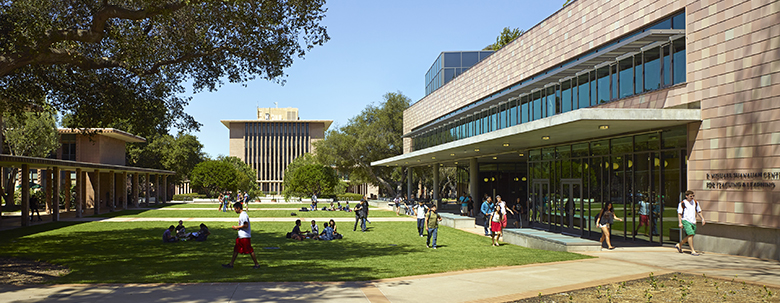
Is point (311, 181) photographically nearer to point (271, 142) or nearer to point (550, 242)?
point (550, 242)

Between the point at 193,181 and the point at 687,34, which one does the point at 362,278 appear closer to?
the point at 687,34

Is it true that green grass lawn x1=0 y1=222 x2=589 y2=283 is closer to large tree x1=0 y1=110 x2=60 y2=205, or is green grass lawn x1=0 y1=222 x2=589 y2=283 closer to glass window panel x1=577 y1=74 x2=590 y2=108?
glass window panel x1=577 y1=74 x2=590 y2=108

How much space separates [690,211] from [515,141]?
7713mm

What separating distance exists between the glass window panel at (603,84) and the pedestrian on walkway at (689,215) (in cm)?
614

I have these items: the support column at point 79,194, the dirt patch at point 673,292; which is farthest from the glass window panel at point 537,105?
the support column at point 79,194

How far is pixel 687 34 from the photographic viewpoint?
15.6 meters

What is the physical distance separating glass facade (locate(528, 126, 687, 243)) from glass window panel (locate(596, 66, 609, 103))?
72.7 inches

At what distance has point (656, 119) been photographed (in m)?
14.4

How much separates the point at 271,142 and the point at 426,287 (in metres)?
115

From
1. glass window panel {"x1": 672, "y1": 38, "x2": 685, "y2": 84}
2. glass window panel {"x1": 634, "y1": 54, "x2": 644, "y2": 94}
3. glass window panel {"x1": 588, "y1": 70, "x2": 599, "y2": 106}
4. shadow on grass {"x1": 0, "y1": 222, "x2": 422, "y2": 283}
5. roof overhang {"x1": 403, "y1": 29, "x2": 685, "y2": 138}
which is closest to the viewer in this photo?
shadow on grass {"x1": 0, "y1": 222, "x2": 422, "y2": 283}

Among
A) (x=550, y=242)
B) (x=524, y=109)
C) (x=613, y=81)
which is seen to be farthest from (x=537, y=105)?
(x=550, y=242)

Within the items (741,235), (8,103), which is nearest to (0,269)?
(8,103)

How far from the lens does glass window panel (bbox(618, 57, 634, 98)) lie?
A: 60.4 feet

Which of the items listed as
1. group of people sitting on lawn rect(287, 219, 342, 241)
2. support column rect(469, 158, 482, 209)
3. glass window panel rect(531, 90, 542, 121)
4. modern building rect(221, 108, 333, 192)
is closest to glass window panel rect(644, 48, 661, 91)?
glass window panel rect(531, 90, 542, 121)
